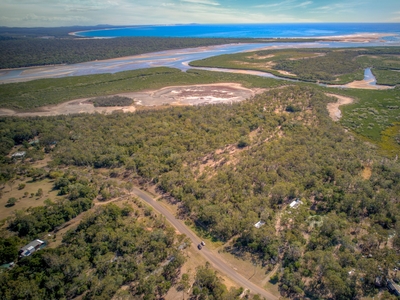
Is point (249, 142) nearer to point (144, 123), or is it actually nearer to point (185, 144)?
point (185, 144)

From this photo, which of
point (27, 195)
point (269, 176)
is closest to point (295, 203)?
point (269, 176)

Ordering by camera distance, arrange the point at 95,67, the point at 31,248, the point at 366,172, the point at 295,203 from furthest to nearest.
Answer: the point at 95,67, the point at 366,172, the point at 295,203, the point at 31,248

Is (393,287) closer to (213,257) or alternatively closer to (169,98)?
(213,257)

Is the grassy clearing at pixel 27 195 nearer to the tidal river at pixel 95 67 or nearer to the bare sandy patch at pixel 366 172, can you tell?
the bare sandy patch at pixel 366 172

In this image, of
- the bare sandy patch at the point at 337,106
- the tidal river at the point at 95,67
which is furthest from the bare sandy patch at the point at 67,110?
the bare sandy patch at the point at 337,106

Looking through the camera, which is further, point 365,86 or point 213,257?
point 365,86

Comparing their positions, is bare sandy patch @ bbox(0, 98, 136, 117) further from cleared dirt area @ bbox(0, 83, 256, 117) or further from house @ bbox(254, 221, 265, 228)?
house @ bbox(254, 221, 265, 228)
